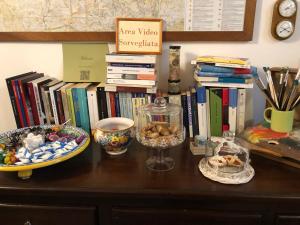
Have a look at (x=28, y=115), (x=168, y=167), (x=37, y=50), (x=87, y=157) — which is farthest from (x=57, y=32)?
(x=168, y=167)

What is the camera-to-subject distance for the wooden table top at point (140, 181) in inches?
31.2

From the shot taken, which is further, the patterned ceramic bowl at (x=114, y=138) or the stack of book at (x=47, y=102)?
the stack of book at (x=47, y=102)

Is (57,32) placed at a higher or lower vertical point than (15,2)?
lower

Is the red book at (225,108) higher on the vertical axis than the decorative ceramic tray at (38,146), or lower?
higher

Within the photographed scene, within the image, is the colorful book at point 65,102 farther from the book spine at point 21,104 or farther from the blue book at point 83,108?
the book spine at point 21,104

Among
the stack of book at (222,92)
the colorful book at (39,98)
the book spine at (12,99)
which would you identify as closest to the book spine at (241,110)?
the stack of book at (222,92)

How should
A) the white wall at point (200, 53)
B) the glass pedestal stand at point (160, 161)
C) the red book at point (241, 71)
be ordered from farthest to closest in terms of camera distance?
the white wall at point (200, 53) < the red book at point (241, 71) < the glass pedestal stand at point (160, 161)

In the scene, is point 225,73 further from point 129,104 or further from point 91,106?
point 91,106

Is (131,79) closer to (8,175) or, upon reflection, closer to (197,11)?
(197,11)

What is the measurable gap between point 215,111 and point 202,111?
0.05 meters

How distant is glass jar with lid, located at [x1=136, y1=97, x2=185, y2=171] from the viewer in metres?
0.88

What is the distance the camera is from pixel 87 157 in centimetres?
99

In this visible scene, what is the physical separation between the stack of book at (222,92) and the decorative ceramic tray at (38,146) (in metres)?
0.44

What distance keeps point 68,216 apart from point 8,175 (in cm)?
23
